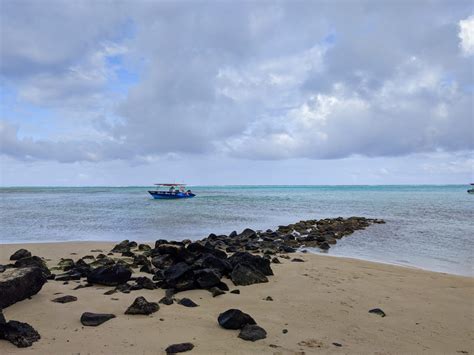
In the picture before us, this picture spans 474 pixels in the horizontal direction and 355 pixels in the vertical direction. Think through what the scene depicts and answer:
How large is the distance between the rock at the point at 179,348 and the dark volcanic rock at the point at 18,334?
183 cm

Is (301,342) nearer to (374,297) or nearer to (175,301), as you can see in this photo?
(175,301)

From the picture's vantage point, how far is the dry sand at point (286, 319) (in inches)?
200

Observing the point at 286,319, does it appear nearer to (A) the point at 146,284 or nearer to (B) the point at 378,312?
(B) the point at 378,312

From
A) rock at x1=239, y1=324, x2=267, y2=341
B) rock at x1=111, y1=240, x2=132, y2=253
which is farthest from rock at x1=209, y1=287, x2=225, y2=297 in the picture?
rock at x1=111, y1=240, x2=132, y2=253

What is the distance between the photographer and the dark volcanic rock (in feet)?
15.6

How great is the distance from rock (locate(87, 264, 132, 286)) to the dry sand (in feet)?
0.69

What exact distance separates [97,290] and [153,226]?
1679 cm

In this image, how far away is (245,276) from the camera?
8.71 meters

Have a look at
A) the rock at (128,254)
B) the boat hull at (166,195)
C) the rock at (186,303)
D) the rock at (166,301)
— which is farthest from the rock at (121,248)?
the boat hull at (166,195)

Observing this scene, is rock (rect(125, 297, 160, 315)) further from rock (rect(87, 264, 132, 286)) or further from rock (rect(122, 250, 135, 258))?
rock (rect(122, 250, 135, 258))

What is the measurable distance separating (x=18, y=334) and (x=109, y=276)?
10.8 feet

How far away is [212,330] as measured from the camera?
562 cm

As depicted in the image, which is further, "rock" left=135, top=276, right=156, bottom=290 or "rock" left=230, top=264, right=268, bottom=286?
"rock" left=230, top=264, right=268, bottom=286

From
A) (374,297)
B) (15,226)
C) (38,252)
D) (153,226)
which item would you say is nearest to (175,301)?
(374,297)
